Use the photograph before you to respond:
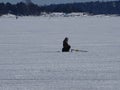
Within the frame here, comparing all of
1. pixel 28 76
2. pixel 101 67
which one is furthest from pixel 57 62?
pixel 28 76

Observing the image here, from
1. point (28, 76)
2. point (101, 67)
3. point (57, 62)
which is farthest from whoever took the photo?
point (57, 62)

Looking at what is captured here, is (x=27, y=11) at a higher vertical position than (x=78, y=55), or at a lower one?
lower

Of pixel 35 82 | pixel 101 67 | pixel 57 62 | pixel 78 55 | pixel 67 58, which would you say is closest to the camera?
pixel 35 82

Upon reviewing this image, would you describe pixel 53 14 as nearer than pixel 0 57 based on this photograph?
No

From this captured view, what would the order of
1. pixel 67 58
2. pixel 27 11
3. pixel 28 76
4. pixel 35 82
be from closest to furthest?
pixel 35 82 < pixel 28 76 < pixel 67 58 < pixel 27 11

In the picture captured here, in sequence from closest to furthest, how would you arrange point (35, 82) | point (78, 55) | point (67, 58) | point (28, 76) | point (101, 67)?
point (35, 82)
point (28, 76)
point (101, 67)
point (67, 58)
point (78, 55)

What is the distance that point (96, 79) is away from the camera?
13.5 metres

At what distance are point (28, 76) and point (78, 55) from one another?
6.51 metres

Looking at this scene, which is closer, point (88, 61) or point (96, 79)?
point (96, 79)

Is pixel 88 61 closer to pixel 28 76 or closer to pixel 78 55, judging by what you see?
pixel 78 55

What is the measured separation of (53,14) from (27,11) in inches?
464

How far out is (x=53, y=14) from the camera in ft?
570

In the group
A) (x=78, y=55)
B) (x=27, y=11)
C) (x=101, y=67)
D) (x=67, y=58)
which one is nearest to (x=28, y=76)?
(x=101, y=67)

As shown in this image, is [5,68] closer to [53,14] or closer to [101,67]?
[101,67]
